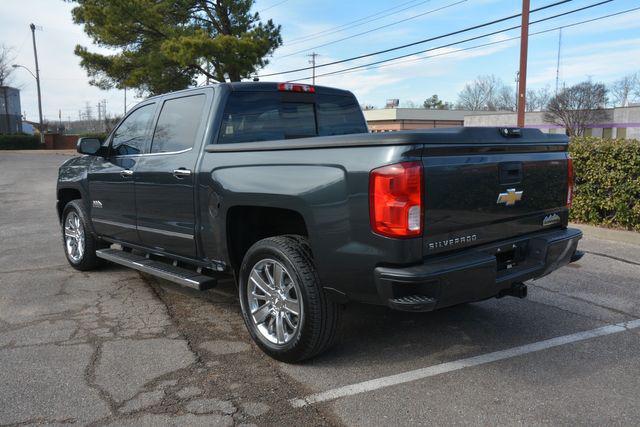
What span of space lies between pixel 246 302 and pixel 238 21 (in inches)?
979

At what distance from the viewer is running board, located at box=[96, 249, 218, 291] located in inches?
171

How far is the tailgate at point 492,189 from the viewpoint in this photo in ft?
10.6

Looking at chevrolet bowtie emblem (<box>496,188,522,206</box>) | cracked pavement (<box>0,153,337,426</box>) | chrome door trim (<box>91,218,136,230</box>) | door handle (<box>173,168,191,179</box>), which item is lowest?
cracked pavement (<box>0,153,337,426</box>)

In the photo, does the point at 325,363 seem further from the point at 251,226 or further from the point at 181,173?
the point at 181,173

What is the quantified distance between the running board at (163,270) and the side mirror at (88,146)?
3.44 ft

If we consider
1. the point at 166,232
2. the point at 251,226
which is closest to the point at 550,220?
the point at 251,226

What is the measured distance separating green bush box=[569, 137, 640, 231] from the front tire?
6.35 meters

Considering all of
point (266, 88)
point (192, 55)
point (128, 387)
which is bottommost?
point (128, 387)

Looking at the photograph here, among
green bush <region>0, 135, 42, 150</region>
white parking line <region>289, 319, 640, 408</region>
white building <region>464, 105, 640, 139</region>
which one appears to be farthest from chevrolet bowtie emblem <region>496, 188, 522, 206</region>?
green bush <region>0, 135, 42, 150</region>

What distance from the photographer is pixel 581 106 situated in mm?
44719

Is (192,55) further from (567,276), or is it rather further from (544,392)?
(544,392)

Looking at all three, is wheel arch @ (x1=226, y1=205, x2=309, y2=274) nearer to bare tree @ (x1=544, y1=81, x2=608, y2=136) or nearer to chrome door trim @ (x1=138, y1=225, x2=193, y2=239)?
chrome door trim @ (x1=138, y1=225, x2=193, y2=239)

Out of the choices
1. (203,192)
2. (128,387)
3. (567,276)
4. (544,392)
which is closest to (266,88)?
(203,192)

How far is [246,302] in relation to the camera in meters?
4.12
